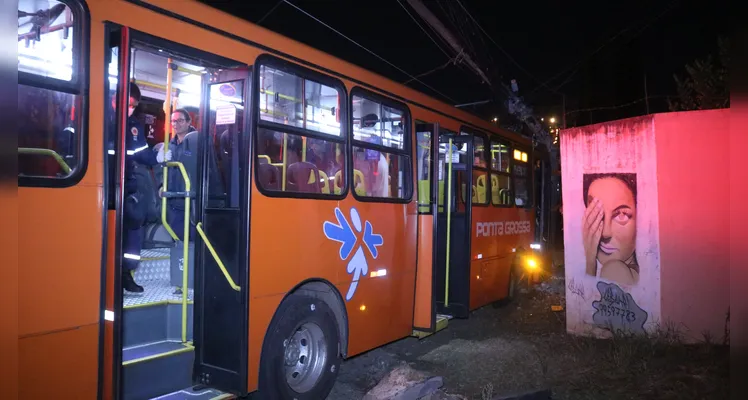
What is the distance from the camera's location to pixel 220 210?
166 inches

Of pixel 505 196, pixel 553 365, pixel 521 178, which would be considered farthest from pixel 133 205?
pixel 521 178

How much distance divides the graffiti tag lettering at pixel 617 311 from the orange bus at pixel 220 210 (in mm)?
1890

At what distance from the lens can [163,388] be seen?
A: 388cm

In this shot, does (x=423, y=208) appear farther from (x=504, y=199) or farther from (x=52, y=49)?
(x=52, y=49)

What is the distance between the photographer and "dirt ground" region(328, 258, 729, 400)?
16.9 feet

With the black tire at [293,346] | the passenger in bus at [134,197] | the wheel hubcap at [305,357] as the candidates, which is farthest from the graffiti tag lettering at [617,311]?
the passenger in bus at [134,197]

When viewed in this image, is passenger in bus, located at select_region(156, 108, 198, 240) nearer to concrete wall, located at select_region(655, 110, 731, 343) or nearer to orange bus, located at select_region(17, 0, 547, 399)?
orange bus, located at select_region(17, 0, 547, 399)

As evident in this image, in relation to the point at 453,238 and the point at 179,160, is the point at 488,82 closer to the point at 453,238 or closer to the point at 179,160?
the point at 453,238

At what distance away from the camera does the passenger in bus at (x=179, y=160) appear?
4629 millimetres

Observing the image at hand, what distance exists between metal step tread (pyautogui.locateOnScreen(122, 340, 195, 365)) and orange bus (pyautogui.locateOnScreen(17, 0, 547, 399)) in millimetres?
22

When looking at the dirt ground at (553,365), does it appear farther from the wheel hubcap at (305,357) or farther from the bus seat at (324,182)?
the bus seat at (324,182)

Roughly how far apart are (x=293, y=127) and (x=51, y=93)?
6.31 feet

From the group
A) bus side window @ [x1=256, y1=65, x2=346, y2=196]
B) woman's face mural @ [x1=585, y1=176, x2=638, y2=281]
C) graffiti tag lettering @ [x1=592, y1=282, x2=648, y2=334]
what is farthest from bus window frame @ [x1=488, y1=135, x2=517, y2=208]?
bus side window @ [x1=256, y1=65, x2=346, y2=196]

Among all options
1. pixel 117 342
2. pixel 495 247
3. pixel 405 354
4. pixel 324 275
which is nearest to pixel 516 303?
pixel 495 247
